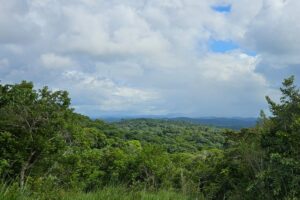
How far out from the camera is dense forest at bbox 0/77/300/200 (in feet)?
20.7

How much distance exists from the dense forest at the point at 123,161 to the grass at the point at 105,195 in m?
0.01

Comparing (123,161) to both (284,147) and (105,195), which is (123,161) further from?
(105,195)

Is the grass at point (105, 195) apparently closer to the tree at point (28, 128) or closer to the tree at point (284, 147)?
Answer: the tree at point (284, 147)

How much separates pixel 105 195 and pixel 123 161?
56.0 ft

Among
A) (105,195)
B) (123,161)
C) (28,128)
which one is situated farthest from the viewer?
(123,161)

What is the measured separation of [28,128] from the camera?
44.1 feet

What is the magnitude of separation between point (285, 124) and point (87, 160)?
13039 mm

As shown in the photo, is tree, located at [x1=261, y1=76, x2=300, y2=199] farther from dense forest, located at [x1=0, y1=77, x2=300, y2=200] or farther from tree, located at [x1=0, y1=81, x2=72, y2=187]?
tree, located at [x1=0, y1=81, x2=72, y2=187]

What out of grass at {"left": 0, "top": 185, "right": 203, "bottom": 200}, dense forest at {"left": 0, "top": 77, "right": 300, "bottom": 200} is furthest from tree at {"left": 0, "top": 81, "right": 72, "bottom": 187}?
grass at {"left": 0, "top": 185, "right": 203, "bottom": 200}

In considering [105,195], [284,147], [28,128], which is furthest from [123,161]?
[105,195]

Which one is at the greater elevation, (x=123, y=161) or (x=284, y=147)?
(x=284, y=147)

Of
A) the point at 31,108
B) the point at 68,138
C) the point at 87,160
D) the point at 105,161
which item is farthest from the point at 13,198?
the point at 105,161

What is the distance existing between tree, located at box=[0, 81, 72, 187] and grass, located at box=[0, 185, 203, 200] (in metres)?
7.75

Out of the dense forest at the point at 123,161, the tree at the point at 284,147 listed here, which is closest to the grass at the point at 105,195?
the dense forest at the point at 123,161
